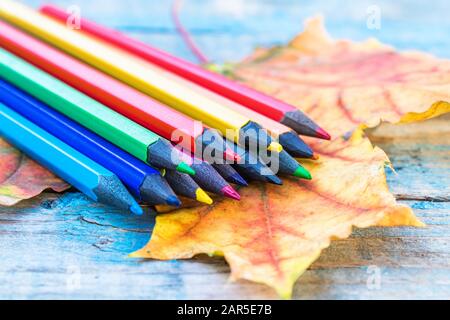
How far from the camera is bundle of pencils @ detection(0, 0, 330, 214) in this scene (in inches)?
23.3

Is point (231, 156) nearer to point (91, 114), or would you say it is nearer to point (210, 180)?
point (210, 180)

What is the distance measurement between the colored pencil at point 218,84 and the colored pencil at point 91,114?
14 cm

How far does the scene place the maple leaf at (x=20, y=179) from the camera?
24.6 inches

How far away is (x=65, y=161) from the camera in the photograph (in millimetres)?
631

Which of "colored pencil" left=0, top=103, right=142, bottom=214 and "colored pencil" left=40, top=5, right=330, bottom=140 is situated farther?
"colored pencil" left=40, top=5, right=330, bottom=140

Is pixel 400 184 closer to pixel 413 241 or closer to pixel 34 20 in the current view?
pixel 413 241

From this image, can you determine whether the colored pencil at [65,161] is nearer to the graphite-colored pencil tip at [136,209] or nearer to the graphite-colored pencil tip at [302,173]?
the graphite-colored pencil tip at [136,209]

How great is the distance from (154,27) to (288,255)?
28.9 inches

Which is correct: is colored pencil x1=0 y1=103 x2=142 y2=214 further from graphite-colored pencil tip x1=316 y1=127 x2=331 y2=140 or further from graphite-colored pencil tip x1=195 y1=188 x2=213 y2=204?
graphite-colored pencil tip x1=316 y1=127 x2=331 y2=140

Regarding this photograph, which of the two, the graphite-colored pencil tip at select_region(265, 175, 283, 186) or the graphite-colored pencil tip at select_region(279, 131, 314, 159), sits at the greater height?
the graphite-colored pencil tip at select_region(279, 131, 314, 159)

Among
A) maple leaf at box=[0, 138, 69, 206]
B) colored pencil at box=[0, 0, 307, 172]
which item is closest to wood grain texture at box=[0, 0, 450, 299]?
maple leaf at box=[0, 138, 69, 206]

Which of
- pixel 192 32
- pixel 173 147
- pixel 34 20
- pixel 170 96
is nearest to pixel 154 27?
pixel 192 32

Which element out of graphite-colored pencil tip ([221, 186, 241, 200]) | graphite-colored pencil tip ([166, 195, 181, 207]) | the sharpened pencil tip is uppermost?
the sharpened pencil tip

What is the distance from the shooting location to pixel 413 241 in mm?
587
